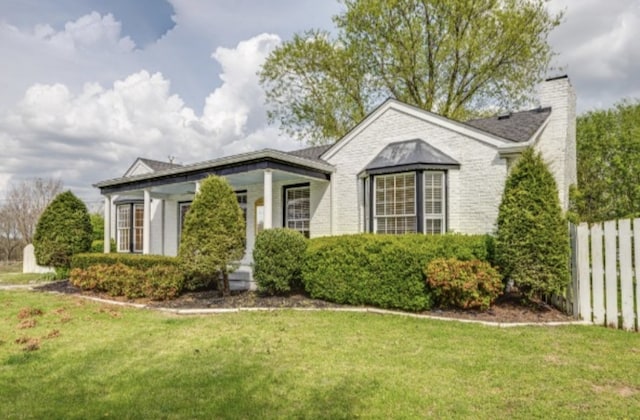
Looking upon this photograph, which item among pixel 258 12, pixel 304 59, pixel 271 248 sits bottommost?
pixel 271 248

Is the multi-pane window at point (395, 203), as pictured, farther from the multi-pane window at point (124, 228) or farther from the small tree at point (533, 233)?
the multi-pane window at point (124, 228)

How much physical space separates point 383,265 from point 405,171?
319 centimetres

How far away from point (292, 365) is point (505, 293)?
5780mm

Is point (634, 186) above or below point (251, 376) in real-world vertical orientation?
above

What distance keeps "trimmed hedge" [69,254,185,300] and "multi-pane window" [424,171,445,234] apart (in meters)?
6.37

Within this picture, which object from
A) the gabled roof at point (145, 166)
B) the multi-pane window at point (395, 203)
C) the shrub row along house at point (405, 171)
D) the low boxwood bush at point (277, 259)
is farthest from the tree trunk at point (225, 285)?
the gabled roof at point (145, 166)

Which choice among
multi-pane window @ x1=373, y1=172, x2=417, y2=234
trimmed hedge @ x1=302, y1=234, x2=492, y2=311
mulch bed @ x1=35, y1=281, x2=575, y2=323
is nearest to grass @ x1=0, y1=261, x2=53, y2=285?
mulch bed @ x1=35, y1=281, x2=575, y2=323

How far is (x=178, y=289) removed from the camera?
378 inches

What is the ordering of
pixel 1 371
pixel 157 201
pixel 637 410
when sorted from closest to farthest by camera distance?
pixel 637 410
pixel 1 371
pixel 157 201

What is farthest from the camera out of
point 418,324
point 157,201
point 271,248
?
point 157,201

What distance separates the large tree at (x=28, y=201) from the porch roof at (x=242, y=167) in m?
14.5

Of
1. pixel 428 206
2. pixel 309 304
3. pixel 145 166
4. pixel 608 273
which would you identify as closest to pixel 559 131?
pixel 428 206

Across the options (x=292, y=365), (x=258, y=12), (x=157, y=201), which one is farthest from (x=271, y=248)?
(x=157, y=201)

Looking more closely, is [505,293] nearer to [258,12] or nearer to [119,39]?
[258,12]
